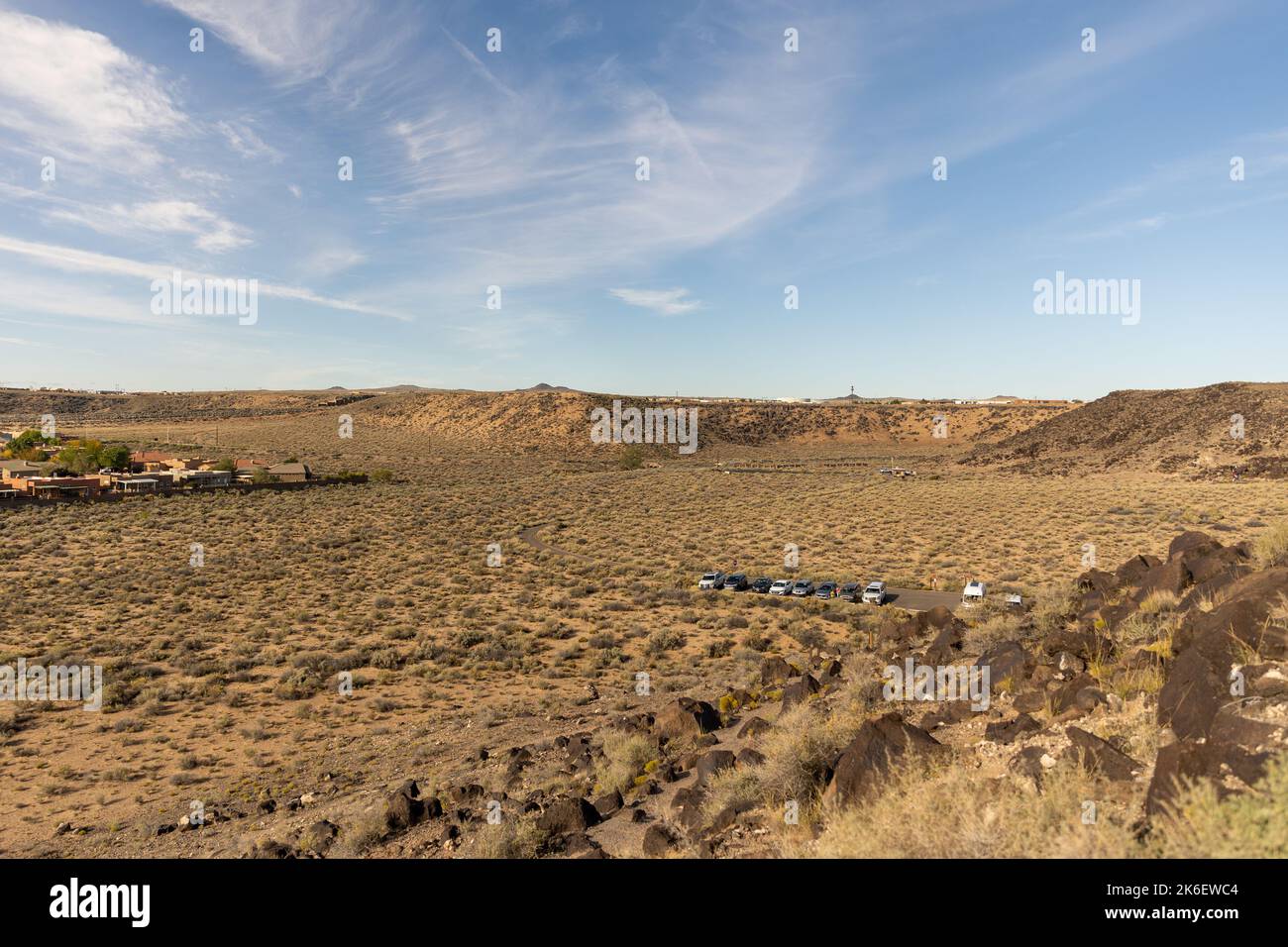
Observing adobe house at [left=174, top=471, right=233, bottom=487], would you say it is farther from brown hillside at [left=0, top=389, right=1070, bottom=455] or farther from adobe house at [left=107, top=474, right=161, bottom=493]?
brown hillside at [left=0, top=389, right=1070, bottom=455]

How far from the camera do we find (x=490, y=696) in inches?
661

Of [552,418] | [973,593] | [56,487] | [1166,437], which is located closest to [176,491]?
[56,487]

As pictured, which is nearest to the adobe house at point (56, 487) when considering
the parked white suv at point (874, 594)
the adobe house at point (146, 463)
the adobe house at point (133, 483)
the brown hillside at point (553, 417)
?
the adobe house at point (133, 483)

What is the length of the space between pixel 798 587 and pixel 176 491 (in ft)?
160

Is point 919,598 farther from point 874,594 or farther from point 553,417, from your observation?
point 553,417

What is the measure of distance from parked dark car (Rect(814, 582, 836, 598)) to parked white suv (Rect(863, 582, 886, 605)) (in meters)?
1.20

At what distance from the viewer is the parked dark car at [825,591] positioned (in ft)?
84.9

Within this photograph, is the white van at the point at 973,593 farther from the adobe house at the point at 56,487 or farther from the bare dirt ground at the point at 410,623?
the adobe house at the point at 56,487

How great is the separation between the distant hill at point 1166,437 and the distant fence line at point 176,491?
231ft

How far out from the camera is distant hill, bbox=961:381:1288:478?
190ft

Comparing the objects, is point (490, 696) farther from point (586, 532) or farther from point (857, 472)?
point (857, 472)

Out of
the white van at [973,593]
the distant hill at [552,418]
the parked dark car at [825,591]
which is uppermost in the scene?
the distant hill at [552,418]

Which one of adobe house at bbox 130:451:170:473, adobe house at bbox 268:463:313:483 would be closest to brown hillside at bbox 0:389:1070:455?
adobe house at bbox 268:463:313:483
